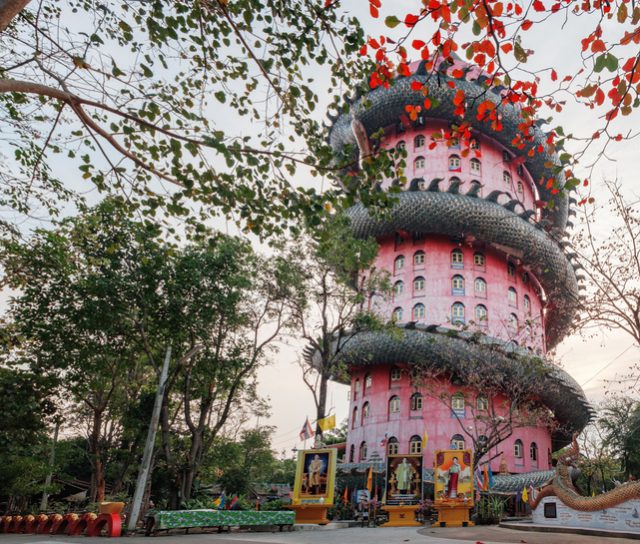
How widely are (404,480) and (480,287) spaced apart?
63.3 feet

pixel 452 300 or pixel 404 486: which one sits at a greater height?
pixel 452 300

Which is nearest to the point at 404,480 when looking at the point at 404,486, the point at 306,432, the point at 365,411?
the point at 404,486

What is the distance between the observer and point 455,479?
55.9ft

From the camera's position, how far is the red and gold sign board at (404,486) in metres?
17.5

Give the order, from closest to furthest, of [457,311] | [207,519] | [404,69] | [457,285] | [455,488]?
[404,69], [207,519], [455,488], [457,311], [457,285]

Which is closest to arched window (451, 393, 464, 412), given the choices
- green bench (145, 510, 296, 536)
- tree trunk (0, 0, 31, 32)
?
green bench (145, 510, 296, 536)

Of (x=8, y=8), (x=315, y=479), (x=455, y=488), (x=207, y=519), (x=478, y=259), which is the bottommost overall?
(x=207, y=519)

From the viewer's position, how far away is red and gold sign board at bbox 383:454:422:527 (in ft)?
57.4

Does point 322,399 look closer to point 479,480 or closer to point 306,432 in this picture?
point 306,432

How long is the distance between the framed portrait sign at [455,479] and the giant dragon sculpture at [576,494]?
7.35 ft

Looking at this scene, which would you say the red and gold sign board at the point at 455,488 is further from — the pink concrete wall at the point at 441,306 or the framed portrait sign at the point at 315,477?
the pink concrete wall at the point at 441,306

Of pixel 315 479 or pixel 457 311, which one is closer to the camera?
pixel 315 479

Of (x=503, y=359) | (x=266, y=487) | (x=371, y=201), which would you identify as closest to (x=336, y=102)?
(x=371, y=201)

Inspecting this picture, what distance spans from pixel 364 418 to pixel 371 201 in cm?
2916
